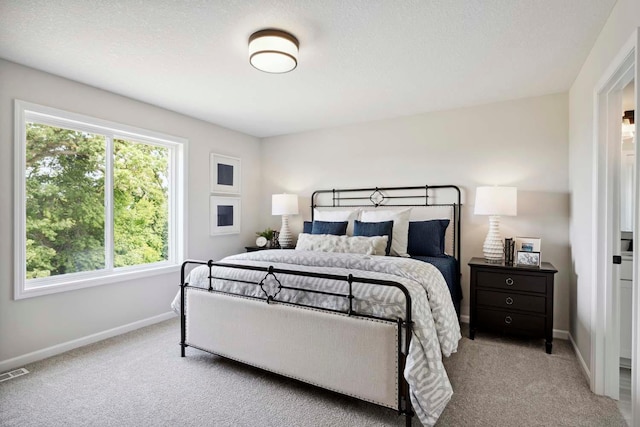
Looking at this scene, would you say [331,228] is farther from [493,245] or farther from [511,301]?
[511,301]

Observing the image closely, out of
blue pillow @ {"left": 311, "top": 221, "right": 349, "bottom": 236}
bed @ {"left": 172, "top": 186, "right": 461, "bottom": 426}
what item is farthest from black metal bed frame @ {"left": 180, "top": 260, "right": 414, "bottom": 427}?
blue pillow @ {"left": 311, "top": 221, "right": 349, "bottom": 236}

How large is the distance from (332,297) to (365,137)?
2.80 m

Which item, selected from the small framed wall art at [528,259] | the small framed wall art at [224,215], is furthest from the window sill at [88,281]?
the small framed wall art at [528,259]

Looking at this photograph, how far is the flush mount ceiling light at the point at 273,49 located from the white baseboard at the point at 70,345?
9.64ft

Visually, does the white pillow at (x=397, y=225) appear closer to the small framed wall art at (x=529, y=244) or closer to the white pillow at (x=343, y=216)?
the white pillow at (x=343, y=216)

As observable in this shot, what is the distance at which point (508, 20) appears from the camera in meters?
2.07

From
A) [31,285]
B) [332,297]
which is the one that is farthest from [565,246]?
[31,285]

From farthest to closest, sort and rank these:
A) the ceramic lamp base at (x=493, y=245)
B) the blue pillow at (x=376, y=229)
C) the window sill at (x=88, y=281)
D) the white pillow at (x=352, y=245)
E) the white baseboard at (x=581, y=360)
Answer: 1. the blue pillow at (x=376, y=229)
2. the ceramic lamp base at (x=493, y=245)
3. the white pillow at (x=352, y=245)
4. the window sill at (x=88, y=281)
5. the white baseboard at (x=581, y=360)

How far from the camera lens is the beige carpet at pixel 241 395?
1966mm

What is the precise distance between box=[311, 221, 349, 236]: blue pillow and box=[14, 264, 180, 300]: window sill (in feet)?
5.90

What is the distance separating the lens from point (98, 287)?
3221mm

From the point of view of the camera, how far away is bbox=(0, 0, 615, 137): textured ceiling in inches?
77.4

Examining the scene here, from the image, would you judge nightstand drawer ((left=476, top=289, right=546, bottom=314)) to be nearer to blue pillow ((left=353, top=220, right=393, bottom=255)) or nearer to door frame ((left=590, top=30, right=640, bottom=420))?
door frame ((left=590, top=30, right=640, bottom=420))

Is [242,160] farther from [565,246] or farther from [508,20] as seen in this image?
[565,246]
